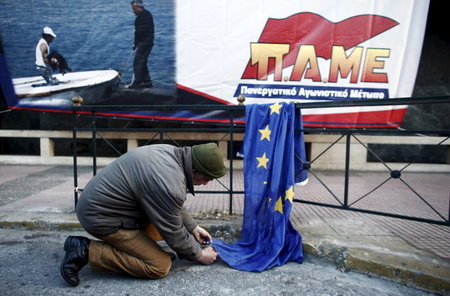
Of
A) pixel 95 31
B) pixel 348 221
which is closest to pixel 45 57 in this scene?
pixel 95 31

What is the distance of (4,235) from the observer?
3498mm

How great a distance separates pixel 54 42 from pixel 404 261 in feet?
25.1

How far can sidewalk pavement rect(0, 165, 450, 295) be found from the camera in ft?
8.79

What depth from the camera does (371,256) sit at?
278 centimetres

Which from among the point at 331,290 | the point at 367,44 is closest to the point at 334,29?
the point at 367,44

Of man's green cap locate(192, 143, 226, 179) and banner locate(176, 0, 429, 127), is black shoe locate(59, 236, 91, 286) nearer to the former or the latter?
man's green cap locate(192, 143, 226, 179)

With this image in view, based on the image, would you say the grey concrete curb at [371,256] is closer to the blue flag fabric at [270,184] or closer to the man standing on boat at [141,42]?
the blue flag fabric at [270,184]

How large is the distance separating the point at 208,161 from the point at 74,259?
136 cm

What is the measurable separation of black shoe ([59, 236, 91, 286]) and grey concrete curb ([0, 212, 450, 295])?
1.29 meters

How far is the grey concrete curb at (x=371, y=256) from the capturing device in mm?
2482

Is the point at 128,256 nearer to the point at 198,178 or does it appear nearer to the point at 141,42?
the point at 198,178

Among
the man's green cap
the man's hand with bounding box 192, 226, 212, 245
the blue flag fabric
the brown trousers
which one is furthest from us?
the blue flag fabric

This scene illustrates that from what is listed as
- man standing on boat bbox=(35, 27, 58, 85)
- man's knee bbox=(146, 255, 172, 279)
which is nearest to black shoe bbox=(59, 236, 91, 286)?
man's knee bbox=(146, 255, 172, 279)

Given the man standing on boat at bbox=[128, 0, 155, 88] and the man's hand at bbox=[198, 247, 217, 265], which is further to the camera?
the man standing on boat at bbox=[128, 0, 155, 88]
